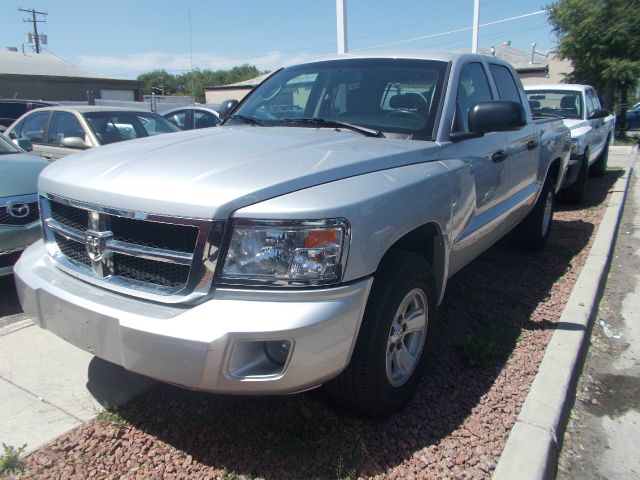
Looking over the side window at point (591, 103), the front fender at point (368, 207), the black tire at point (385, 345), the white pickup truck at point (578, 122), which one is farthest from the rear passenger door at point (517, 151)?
the side window at point (591, 103)

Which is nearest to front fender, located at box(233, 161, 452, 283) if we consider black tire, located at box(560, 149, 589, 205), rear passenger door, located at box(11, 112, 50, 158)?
rear passenger door, located at box(11, 112, 50, 158)

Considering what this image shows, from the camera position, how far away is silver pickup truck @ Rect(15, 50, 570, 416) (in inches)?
83.8

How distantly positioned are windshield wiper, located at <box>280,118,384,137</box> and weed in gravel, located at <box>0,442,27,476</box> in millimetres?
2337

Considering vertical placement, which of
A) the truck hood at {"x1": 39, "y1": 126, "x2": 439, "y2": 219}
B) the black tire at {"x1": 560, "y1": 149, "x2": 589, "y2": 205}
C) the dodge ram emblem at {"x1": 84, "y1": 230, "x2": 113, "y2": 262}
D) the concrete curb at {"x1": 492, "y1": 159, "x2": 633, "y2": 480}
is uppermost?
the truck hood at {"x1": 39, "y1": 126, "x2": 439, "y2": 219}

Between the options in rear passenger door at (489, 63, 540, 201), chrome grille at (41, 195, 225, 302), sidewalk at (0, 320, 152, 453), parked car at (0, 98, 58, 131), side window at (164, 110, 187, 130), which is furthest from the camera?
Answer: parked car at (0, 98, 58, 131)

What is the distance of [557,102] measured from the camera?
9.94 m

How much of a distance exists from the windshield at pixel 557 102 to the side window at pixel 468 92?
5.99m

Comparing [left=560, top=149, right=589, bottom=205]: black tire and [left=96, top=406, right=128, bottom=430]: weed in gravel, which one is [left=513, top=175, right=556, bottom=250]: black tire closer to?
[left=560, top=149, right=589, bottom=205]: black tire

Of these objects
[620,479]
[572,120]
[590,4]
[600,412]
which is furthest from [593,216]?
[590,4]

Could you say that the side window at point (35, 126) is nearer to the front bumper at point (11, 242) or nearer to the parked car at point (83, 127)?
the parked car at point (83, 127)

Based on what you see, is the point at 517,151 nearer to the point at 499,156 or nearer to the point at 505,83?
the point at 499,156

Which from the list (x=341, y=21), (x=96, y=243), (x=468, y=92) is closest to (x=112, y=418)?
(x=96, y=243)

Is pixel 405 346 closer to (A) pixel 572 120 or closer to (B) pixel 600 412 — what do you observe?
(B) pixel 600 412

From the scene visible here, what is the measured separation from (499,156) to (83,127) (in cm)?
530
